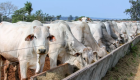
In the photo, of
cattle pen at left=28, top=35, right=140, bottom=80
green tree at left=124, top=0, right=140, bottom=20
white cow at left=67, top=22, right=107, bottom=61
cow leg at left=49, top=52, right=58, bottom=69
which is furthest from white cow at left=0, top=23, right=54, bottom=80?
green tree at left=124, top=0, right=140, bottom=20

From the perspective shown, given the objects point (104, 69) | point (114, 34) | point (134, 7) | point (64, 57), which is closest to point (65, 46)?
point (64, 57)

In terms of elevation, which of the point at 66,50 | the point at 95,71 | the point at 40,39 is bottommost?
the point at 95,71

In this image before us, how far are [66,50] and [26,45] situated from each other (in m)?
1.82

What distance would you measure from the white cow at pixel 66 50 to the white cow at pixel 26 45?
1.11 m

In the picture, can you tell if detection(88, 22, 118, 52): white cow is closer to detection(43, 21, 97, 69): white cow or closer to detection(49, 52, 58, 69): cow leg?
detection(43, 21, 97, 69): white cow

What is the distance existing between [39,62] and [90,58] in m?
1.76


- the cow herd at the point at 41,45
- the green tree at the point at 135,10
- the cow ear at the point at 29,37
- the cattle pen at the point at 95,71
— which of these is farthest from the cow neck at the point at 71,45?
the green tree at the point at 135,10

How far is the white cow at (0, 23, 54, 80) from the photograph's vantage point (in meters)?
3.77

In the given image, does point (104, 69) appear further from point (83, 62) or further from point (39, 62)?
point (39, 62)

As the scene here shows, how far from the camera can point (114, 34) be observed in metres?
10.8

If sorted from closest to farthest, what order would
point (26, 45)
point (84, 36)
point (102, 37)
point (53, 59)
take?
point (26, 45) < point (53, 59) < point (84, 36) < point (102, 37)

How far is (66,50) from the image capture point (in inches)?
221

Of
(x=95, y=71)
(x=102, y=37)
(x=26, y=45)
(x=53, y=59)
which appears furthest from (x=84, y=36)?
(x=26, y=45)

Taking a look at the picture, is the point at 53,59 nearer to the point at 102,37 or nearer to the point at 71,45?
the point at 71,45
